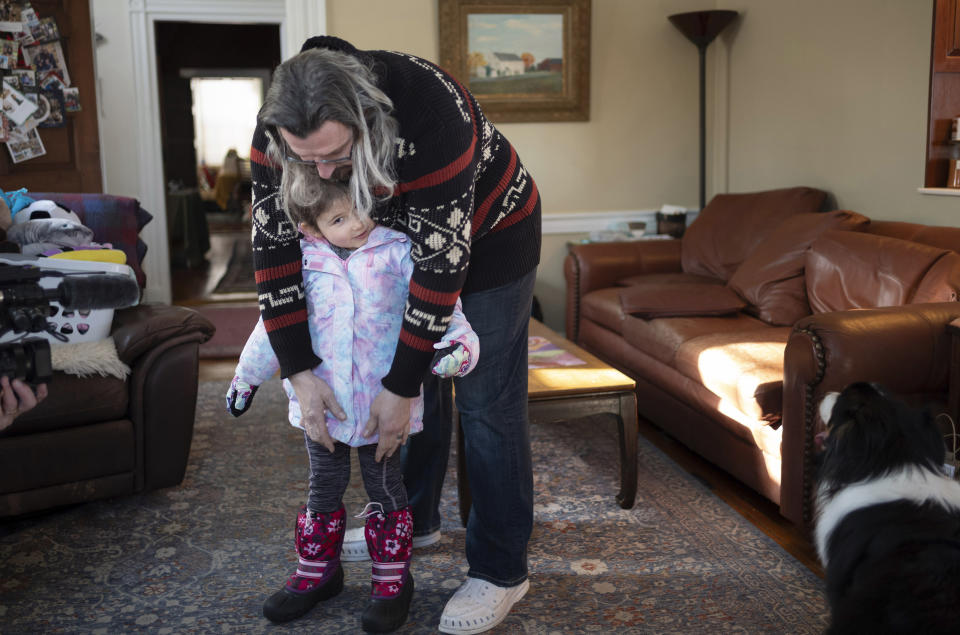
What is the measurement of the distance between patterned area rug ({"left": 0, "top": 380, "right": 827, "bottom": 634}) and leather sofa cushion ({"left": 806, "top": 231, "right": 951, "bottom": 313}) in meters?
0.80

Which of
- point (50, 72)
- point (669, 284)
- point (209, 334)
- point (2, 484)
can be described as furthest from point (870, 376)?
point (50, 72)

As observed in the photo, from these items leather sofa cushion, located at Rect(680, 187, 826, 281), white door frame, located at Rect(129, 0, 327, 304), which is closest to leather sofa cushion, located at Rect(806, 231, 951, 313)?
leather sofa cushion, located at Rect(680, 187, 826, 281)

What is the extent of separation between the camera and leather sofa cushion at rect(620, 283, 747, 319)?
3.16 m

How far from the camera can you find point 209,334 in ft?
8.75

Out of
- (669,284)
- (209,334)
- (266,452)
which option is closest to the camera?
(209,334)

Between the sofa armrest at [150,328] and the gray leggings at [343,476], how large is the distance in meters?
0.94

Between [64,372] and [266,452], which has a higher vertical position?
[64,372]

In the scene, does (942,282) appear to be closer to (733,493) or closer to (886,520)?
(733,493)

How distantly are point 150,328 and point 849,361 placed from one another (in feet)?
6.32

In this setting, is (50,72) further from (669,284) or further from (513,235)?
(513,235)

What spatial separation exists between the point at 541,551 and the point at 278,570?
2.20 ft

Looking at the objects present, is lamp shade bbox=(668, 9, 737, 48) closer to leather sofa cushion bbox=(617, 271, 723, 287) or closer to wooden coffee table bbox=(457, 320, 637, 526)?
leather sofa cushion bbox=(617, 271, 723, 287)

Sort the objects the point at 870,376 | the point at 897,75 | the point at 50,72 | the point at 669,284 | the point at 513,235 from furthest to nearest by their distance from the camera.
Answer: the point at 50,72, the point at 669,284, the point at 897,75, the point at 870,376, the point at 513,235

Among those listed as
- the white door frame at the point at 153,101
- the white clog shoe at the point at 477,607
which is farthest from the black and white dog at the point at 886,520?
the white door frame at the point at 153,101
